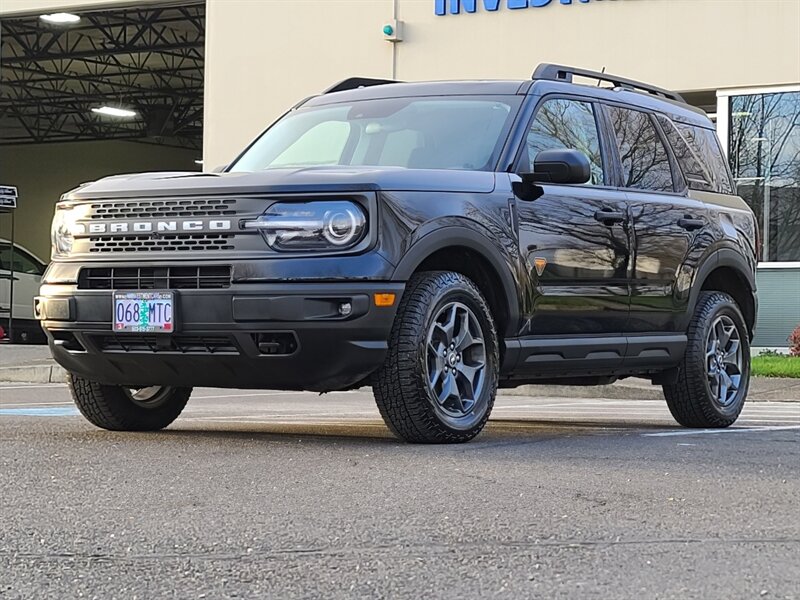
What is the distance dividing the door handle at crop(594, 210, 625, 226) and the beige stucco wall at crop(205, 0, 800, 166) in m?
10.8

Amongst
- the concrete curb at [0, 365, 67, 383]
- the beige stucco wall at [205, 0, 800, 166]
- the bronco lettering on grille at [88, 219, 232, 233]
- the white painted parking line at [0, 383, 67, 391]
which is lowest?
the concrete curb at [0, 365, 67, 383]

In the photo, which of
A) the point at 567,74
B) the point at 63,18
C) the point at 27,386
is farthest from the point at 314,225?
the point at 63,18

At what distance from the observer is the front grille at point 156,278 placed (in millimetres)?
5941

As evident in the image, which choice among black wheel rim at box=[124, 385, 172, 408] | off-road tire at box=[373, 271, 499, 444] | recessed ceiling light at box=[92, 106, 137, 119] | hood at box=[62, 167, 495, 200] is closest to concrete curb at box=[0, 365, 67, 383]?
black wheel rim at box=[124, 385, 172, 408]

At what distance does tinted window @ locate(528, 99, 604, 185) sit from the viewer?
7086 mm

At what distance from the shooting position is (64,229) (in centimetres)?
648

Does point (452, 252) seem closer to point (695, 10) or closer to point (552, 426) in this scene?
point (552, 426)

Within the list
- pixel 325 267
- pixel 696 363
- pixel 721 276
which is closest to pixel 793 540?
pixel 325 267

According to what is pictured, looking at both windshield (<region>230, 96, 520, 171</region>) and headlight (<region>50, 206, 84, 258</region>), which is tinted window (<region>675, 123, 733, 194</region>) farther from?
headlight (<region>50, 206, 84, 258</region>)

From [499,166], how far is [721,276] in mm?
2205

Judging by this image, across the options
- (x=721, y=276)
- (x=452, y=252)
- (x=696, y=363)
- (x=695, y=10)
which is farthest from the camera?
(x=695, y=10)

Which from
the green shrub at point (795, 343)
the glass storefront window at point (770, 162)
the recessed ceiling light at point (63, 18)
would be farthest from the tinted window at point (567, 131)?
the recessed ceiling light at point (63, 18)

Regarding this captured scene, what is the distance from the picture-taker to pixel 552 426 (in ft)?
26.6

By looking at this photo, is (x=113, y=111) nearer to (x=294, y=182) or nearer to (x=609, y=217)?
(x=609, y=217)
